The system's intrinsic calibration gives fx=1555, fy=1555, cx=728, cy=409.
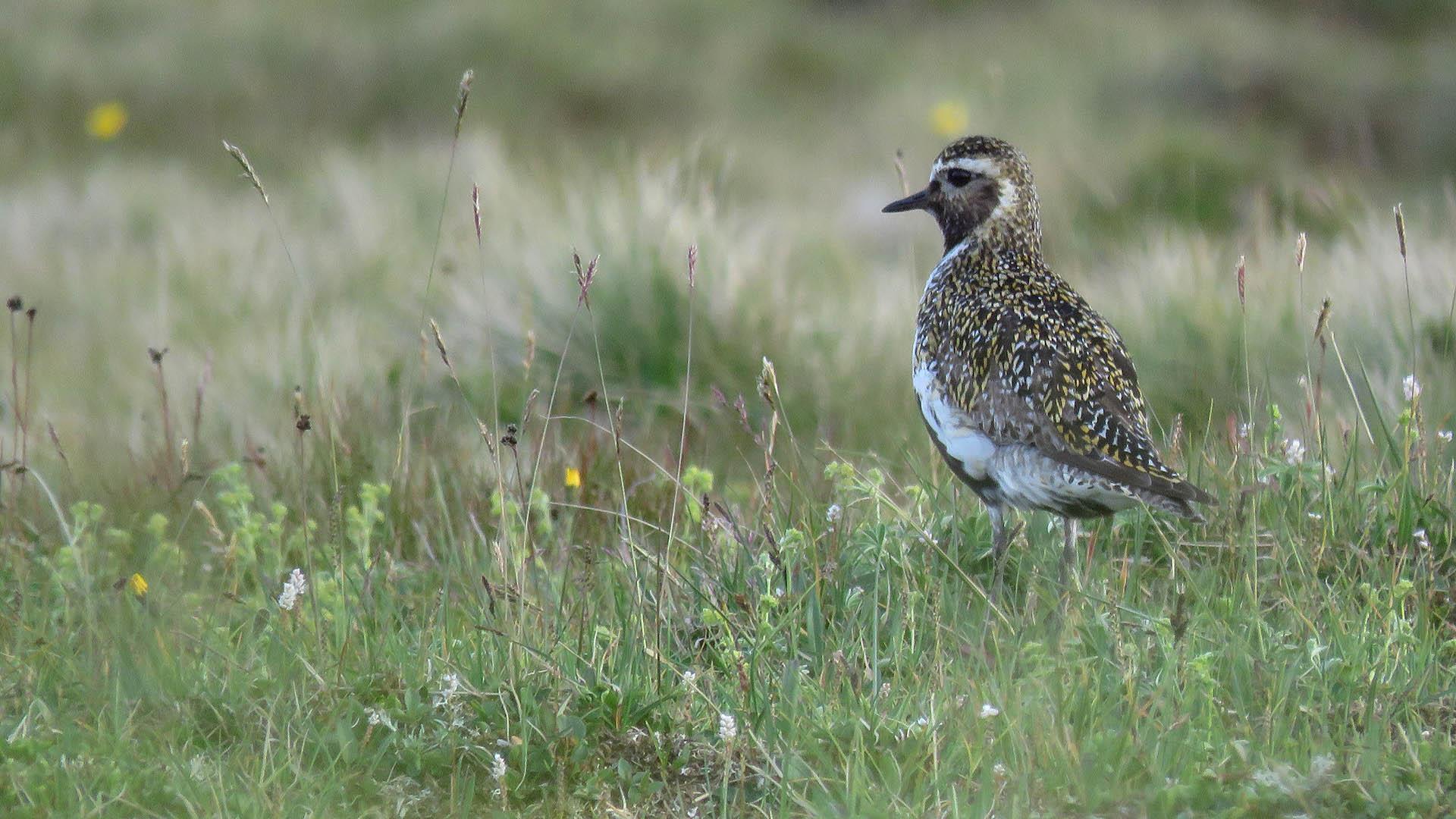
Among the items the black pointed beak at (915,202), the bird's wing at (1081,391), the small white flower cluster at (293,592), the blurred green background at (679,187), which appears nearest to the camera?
the small white flower cluster at (293,592)

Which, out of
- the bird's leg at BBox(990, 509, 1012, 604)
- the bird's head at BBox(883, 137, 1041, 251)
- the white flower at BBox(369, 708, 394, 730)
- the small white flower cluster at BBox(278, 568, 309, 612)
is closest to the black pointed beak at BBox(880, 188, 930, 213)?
the bird's head at BBox(883, 137, 1041, 251)

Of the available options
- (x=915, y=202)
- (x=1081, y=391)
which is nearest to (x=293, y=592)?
(x=1081, y=391)

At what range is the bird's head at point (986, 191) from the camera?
4820mm

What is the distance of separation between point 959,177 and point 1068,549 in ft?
4.59

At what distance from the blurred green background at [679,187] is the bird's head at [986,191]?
0.92 metres

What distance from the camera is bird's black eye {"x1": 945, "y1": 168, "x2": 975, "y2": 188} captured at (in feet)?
16.0

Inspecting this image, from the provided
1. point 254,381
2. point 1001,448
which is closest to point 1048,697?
point 1001,448

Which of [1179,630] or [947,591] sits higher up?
[1179,630]

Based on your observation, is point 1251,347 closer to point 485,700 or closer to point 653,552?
point 653,552

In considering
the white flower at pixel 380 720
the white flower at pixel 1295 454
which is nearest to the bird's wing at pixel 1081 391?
the white flower at pixel 1295 454

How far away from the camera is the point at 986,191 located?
4.84 m

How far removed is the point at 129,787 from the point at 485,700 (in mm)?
720

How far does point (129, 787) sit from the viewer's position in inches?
121

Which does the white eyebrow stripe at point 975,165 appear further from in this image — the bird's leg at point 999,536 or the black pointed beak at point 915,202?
the bird's leg at point 999,536
